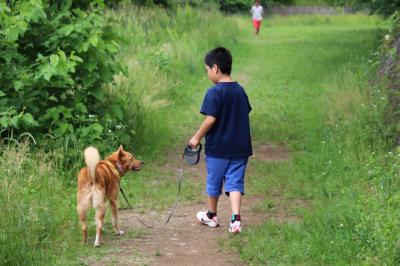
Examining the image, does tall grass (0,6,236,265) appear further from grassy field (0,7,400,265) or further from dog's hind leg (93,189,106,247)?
dog's hind leg (93,189,106,247)

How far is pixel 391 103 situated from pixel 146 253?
454 centimetres

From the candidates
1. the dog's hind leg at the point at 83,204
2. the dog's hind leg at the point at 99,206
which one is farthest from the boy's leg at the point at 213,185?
the dog's hind leg at the point at 83,204

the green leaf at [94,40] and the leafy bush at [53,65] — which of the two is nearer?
the leafy bush at [53,65]

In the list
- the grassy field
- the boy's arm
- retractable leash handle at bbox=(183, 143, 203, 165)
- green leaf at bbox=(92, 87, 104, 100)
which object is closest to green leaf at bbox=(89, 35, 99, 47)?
green leaf at bbox=(92, 87, 104, 100)

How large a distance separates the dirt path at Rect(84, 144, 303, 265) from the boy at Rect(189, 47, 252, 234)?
1.71 ft

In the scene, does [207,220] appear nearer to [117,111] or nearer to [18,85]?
[18,85]

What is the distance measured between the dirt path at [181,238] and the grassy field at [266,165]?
22 cm

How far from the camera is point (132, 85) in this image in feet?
40.1

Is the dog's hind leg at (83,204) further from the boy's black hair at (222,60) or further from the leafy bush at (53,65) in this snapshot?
the leafy bush at (53,65)

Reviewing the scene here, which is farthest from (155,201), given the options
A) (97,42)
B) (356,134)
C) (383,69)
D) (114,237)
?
(383,69)

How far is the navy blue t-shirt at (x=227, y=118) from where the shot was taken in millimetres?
Result: 6930

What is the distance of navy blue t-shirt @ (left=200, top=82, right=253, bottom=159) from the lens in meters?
6.93

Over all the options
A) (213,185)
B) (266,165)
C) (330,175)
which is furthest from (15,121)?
(330,175)

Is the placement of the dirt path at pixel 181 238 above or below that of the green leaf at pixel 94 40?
below
